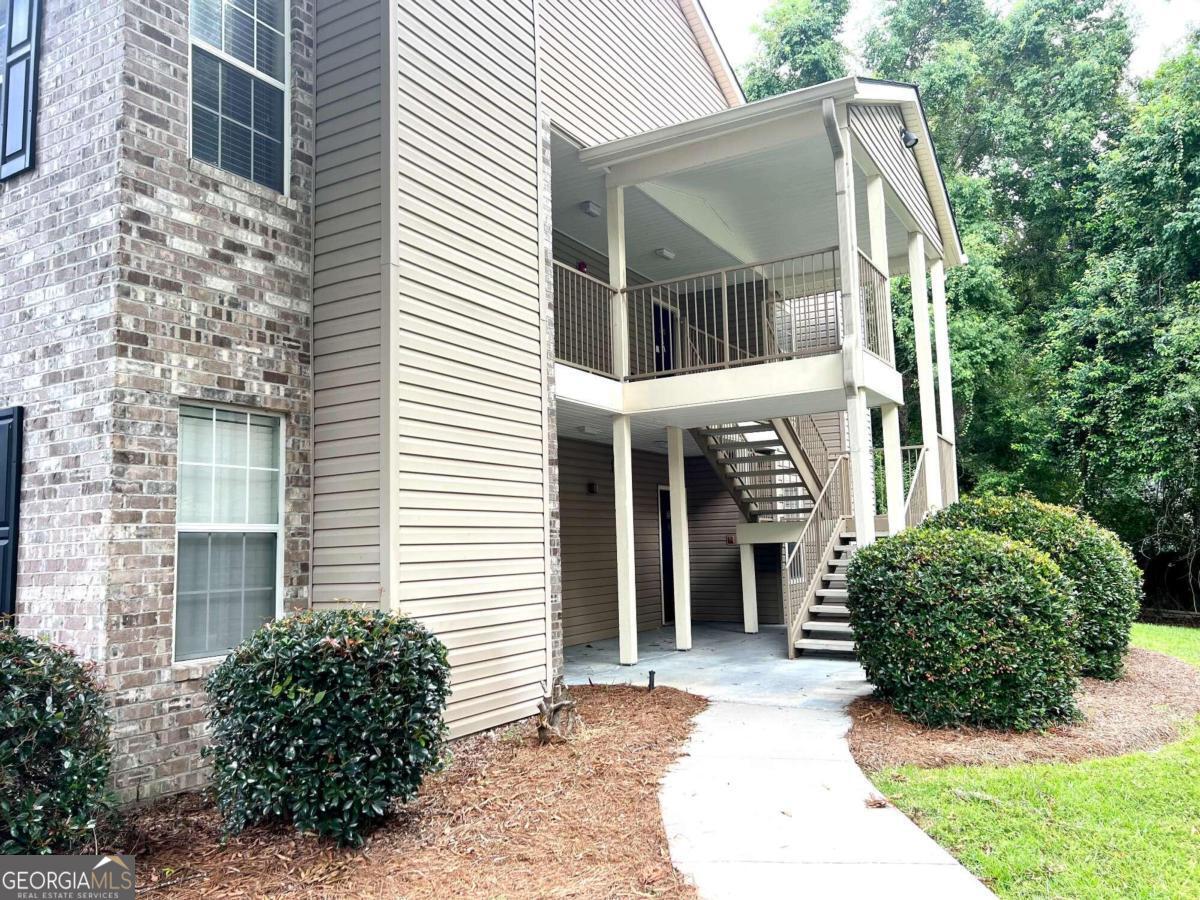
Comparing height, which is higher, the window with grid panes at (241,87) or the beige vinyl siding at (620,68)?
the beige vinyl siding at (620,68)

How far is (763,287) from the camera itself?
991cm

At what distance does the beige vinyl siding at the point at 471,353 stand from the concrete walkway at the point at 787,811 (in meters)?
1.77

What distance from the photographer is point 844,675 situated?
862 centimetres

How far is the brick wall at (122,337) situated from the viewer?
4.62m

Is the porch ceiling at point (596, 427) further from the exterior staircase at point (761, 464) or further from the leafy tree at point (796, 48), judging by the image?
the leafy tree at point (796, 48)

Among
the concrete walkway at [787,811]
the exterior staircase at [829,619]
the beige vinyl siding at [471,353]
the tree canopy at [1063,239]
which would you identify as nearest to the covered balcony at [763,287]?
the exterior staircase at [829,619]

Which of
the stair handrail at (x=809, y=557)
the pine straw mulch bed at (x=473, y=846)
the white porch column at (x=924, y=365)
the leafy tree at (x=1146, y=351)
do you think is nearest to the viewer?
the pine straw mulch bed at (x=473, y=846)

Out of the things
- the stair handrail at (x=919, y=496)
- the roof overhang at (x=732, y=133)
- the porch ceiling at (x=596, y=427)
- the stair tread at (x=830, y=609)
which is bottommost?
the stair tread at (x=830, y=609)

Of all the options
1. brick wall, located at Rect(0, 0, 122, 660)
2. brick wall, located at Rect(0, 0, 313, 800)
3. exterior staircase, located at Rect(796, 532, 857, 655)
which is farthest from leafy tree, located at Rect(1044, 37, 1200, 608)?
brick wall, located at Rect(0, 0, 122, 660)

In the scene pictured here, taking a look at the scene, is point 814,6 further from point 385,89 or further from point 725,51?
point 385,89

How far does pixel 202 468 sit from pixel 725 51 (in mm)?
11595

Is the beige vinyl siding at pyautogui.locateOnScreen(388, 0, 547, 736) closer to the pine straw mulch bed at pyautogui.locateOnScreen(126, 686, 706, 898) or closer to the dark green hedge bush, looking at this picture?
the pine straw mulch bed at pyautogui.locateOnScreen(126, 686, 706, 898)

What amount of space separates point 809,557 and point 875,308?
3125 mm

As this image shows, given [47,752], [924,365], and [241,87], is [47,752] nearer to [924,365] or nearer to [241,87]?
[241,87]
